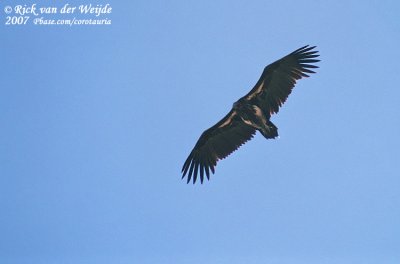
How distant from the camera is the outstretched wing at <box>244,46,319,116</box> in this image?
2064cm

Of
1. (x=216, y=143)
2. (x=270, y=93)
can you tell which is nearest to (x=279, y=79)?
(x=270, y=93)

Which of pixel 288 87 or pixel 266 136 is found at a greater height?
pixel 288 87

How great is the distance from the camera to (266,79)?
68.1ft

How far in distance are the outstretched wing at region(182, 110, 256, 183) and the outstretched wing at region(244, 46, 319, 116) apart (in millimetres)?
1134

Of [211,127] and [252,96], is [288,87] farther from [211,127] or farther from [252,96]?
[211,127]

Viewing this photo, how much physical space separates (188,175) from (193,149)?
90cm

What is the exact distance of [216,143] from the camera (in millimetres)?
22359

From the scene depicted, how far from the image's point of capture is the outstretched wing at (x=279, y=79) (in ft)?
67.7

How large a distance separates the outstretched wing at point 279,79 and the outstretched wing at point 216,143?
1.13 metres

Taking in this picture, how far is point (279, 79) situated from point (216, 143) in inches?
126

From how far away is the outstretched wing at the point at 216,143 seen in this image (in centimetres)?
2184

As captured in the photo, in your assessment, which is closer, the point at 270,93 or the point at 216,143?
the point at 270,93

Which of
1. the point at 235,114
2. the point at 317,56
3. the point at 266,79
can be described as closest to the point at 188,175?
the point at 235,114

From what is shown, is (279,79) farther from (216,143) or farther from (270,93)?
(216,143)
